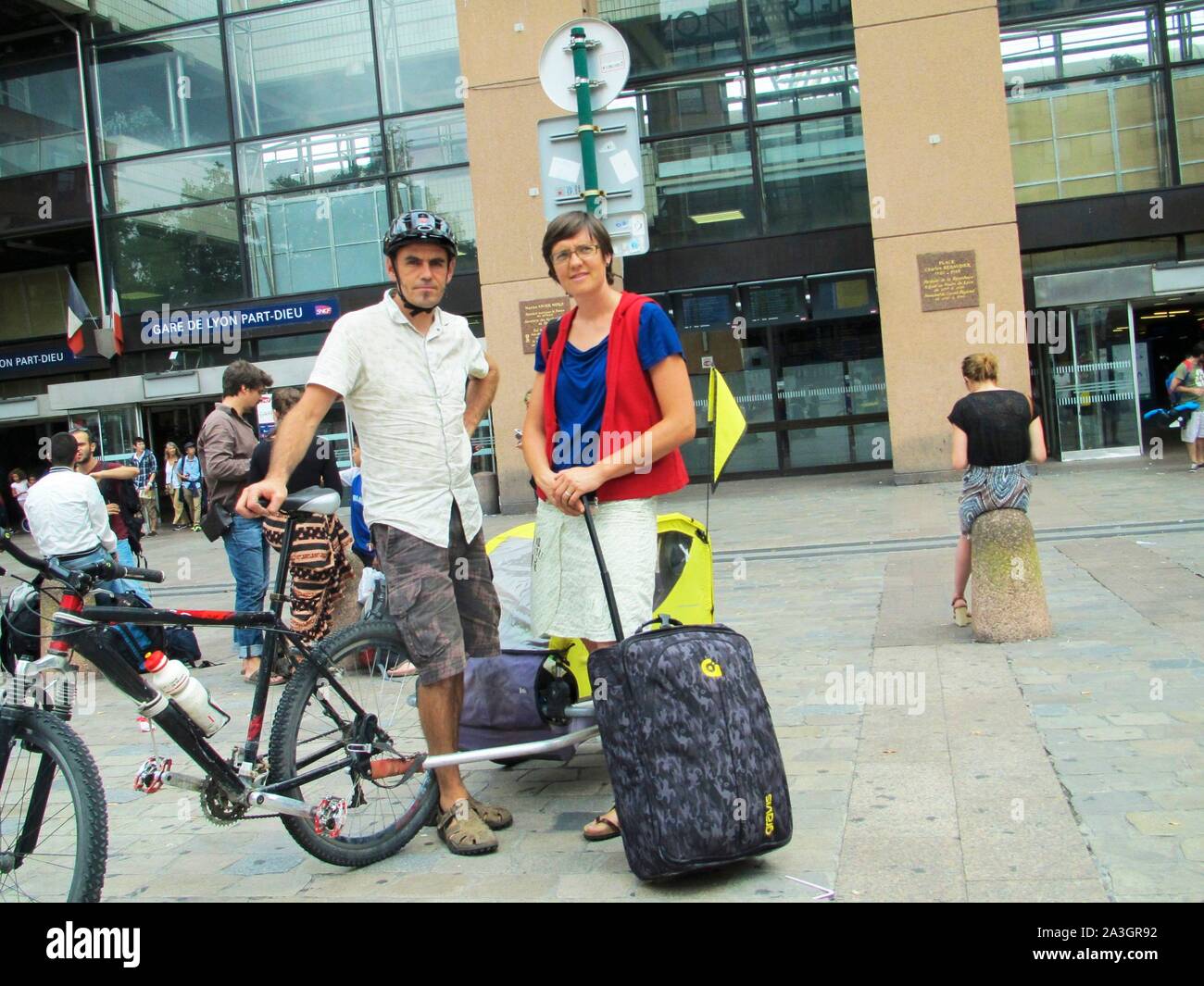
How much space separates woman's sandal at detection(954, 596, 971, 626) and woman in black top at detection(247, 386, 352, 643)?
11.7 ft

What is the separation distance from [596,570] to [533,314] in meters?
12.8

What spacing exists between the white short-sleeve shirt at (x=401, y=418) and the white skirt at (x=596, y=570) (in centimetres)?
32

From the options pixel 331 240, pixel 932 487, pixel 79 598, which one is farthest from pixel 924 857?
pixel 331 240

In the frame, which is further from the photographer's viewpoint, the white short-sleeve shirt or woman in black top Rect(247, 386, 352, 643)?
woman in black top Rect(247, 386, 352, 643)

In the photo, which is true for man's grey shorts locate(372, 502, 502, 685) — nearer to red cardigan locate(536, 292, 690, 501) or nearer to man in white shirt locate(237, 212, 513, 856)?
man in white shirt locate(237, 212, 513, 856)

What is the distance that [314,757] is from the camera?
353cm

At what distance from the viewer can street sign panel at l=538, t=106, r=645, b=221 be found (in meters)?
6.98

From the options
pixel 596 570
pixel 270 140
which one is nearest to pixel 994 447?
pixel 596 570

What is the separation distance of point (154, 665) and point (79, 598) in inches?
11.1

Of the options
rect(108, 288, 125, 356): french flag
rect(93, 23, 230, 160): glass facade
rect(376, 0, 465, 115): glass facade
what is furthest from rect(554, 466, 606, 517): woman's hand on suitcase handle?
rect(108, 288, 125, 356): french flag

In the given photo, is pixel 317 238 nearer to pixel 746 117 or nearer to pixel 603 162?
pixel 746 117

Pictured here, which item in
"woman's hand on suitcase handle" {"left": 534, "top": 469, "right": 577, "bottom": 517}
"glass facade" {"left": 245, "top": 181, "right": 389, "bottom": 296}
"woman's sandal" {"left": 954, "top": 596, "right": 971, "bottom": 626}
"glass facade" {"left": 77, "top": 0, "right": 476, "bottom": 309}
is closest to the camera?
"woman's hand on suitcase handle" {"left": 534, "top": 469, "right": 577, "bottom": 517}

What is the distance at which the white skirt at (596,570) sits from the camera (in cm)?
361

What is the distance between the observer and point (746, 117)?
17891 millimetres
